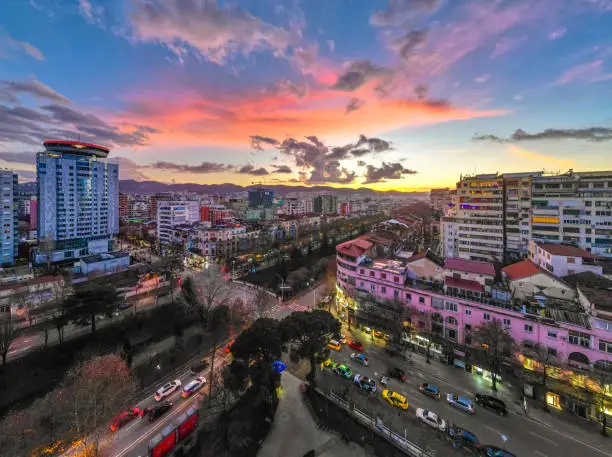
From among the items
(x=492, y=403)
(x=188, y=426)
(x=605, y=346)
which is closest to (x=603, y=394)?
(x=605, y=346)

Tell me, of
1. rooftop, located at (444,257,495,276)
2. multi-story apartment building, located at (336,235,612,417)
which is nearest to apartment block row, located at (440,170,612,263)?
multi-story apartment building, located at (336,235,612,417)

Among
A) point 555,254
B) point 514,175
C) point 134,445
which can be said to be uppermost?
point 514,175

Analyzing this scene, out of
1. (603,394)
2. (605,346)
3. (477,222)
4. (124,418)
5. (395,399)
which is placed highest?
(477,222)

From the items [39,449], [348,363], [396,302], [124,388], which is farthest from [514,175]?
[39,449]

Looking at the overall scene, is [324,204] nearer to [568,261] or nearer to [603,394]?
[568,261]

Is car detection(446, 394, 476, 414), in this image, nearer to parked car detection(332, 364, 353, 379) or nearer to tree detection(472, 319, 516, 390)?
tree detection(472, 319, 516, 390)

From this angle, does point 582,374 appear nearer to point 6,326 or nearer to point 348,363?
point 348,363
